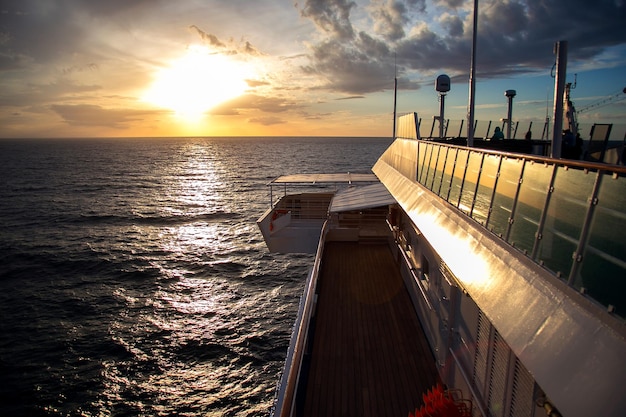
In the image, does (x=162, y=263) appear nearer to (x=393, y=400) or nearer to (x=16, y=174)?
(x=393, y=400)

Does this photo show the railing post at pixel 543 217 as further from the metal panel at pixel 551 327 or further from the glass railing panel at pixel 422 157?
the glass railing panel at pixel 422 157

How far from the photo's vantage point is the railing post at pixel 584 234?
352 cm

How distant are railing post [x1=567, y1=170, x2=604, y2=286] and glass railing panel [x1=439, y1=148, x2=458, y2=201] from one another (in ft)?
17.5

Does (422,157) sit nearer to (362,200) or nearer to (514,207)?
(362,200)

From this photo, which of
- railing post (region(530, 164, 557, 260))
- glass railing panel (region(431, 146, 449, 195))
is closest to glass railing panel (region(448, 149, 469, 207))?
glass railing panel (region(431, 146, 449, 195))

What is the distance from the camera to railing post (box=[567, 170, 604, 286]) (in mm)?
3516

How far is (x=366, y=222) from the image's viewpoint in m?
21.9

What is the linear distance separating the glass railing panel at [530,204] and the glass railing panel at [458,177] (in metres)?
2.80

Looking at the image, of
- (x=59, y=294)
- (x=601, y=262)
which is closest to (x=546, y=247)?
(x=601, y=262)

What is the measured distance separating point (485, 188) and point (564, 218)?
250 cm

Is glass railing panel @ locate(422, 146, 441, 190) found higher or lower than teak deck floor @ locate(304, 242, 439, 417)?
higher

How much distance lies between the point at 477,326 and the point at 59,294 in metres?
29.5

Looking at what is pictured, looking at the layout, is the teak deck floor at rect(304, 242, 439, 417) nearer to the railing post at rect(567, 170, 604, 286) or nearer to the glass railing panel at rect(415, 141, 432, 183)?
the glass railing panel at rect(415, 141, 432, 183)

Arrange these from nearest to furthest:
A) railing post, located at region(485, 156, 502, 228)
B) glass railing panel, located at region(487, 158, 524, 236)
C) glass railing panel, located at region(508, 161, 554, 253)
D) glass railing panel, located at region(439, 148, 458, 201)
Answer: glass railing panel, located at region(508, 161, 554, 253) → glass railing panel, located at region(487, 158, 524, 236) → railing post, located at region(485, 156, 502, 228) → glass railing panel, located at region(439, 148, 458, 201)
